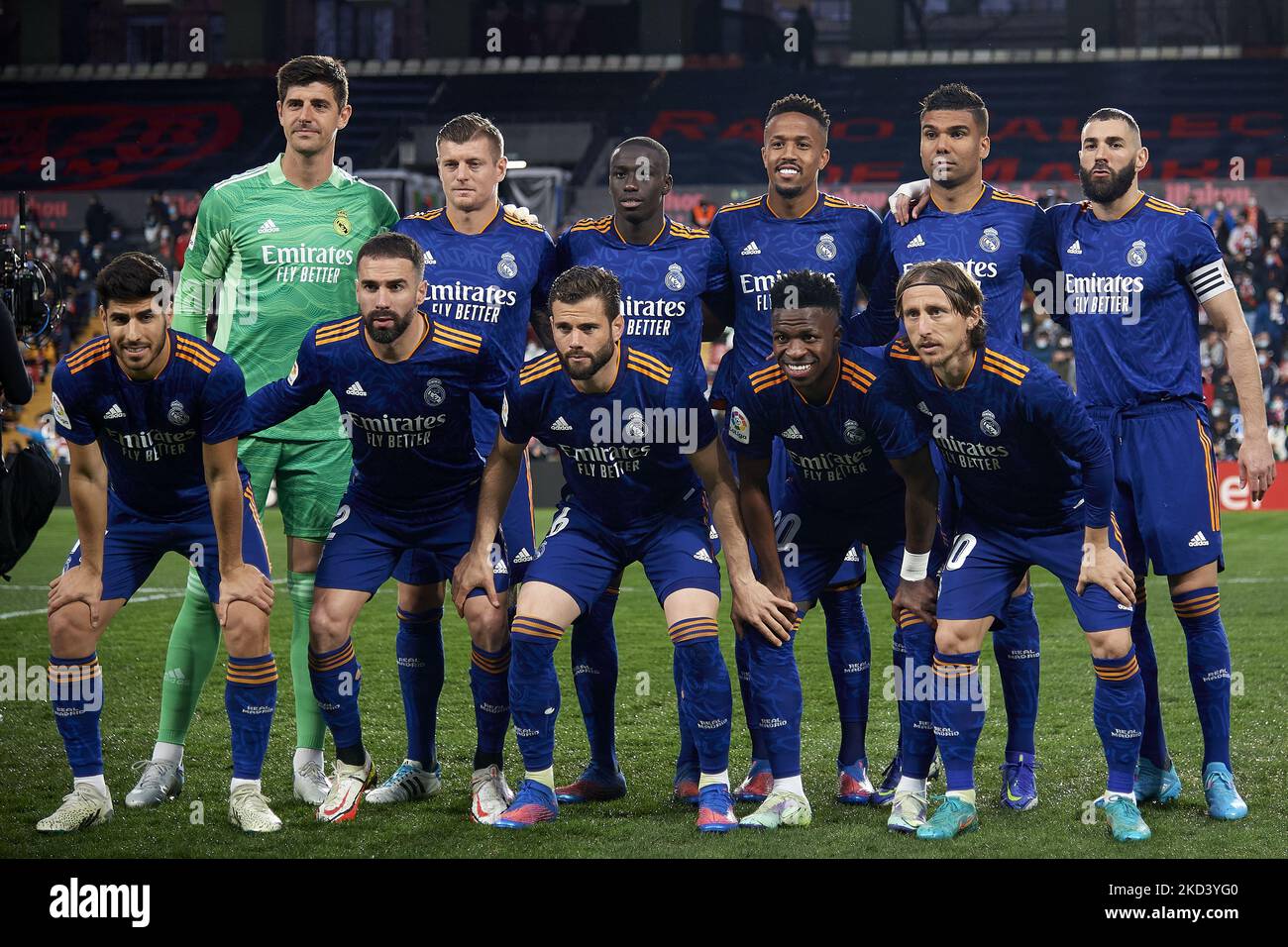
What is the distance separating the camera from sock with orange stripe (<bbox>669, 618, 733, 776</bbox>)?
16.0 feet

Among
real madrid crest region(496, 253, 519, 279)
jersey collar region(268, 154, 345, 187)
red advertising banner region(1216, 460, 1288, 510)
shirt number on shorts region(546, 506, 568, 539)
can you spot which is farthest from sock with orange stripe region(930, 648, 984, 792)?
red advertising banner region(1216, 460, 1288, 510)

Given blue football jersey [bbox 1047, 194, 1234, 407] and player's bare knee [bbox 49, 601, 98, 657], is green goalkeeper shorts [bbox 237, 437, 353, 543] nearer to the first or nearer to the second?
player's bare knee [bbox 49, 601, 98, 657]

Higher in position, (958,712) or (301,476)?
(301,476)

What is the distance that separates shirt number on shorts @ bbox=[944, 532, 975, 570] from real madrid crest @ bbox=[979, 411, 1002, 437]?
40cm

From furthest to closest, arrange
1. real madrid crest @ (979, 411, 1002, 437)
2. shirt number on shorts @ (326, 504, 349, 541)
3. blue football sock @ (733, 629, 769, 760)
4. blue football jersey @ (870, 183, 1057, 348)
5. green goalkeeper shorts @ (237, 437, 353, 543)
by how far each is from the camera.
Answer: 1. green goalkeeper shorts @ (237, 437, 353, 543)
2. blue football jersey @ (870, 183, 1057, 348)
3. shirt number on shorts @ (326, 504, 349, 541)
4. blue football sock @ (733, 629, 769, 760)
5. real madrid crest @ (979, 411, 1002, 437)

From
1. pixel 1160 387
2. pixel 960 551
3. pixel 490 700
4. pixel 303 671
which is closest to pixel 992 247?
pixel 1160 387

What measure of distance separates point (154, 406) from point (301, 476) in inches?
29.0

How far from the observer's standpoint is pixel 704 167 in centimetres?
2766

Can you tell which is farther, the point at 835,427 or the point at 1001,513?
the point at 835,427

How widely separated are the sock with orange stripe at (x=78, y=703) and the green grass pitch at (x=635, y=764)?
0.24 m

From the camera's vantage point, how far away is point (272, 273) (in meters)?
5.58

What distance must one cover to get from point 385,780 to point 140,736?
144 centimetres

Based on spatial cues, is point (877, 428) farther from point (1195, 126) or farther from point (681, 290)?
point (1195, 126)

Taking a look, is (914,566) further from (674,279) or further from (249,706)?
(249,706)
